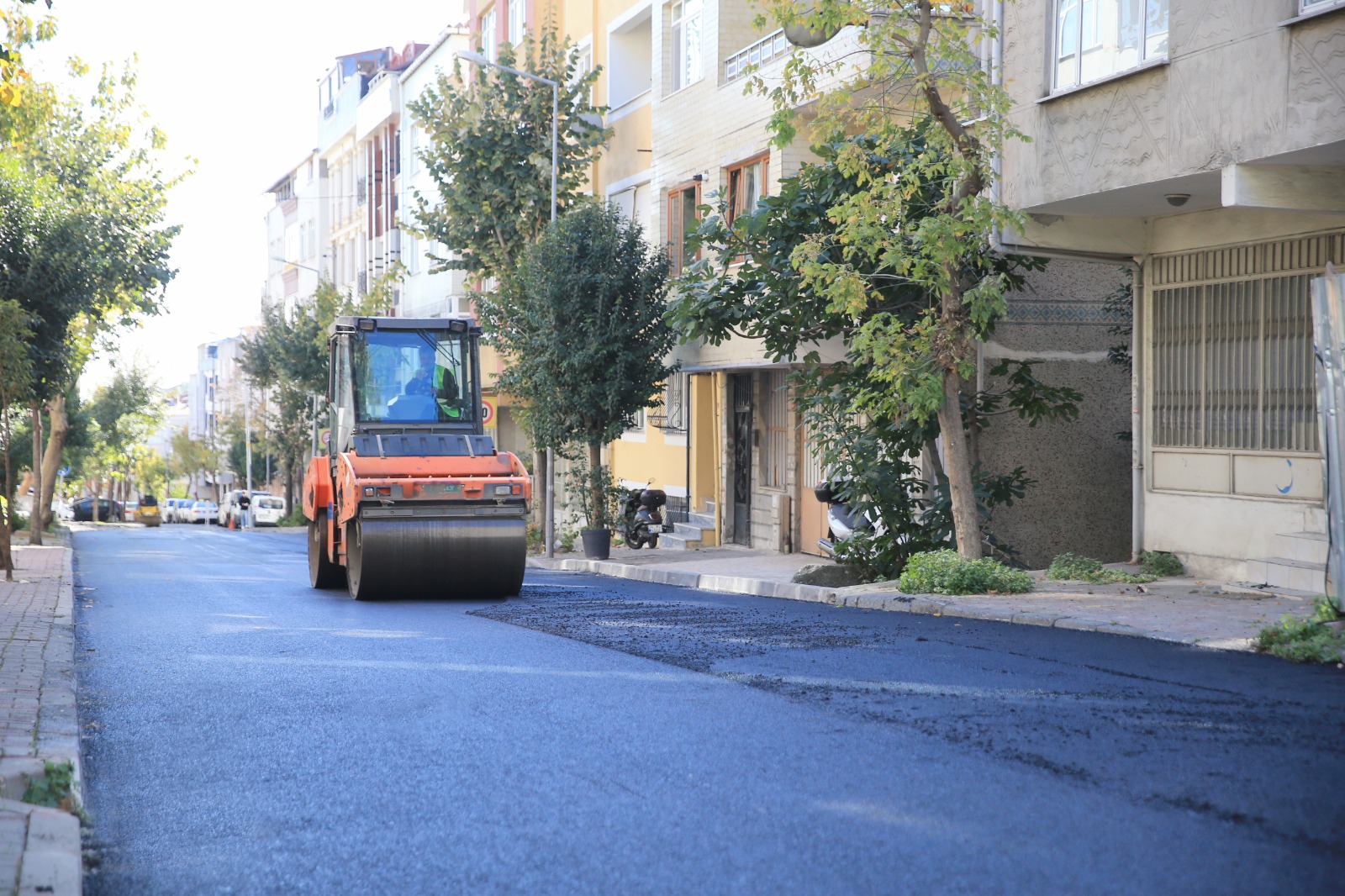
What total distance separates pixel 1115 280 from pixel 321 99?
58162 millimetres

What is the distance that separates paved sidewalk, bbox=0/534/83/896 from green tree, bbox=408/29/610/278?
16329 mm

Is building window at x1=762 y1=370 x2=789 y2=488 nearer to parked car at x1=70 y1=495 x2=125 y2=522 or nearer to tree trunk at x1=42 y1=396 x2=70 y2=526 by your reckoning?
tree trunk at x1=42 y1=396 x2=70 y2=526

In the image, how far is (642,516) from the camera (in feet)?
83.1

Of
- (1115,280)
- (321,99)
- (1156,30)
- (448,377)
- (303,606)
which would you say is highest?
(321,99)

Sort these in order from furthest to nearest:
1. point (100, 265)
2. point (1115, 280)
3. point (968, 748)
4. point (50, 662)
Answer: point (100, 265), point (1115, 280), point (50, 662), point (968, 748)

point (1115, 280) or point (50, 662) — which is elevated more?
point (1115, 280)

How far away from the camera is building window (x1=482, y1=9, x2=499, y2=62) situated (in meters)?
39.3

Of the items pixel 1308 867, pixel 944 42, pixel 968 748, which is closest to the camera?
pixel 1308 867

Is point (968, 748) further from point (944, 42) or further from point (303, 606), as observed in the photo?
point (303, 606)

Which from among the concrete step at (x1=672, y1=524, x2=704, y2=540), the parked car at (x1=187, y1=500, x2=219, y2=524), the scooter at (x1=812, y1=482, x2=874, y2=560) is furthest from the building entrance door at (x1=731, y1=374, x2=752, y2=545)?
the parked car at (x1=187, y1=500, x2=219, y2=524)

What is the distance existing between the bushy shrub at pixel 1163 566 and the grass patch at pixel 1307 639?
456 cm

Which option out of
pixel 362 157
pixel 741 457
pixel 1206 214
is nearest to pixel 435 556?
pixel 1206 214

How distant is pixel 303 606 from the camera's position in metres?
15.5

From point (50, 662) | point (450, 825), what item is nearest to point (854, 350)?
point (50, 662)
